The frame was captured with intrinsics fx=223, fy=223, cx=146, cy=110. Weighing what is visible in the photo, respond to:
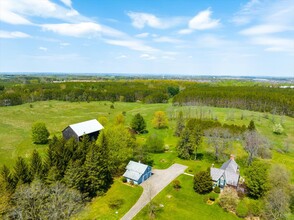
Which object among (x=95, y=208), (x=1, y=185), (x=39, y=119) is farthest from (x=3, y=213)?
(x=39, y=119)

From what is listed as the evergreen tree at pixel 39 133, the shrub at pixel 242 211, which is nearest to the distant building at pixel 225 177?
the shrub at pixel 242 211

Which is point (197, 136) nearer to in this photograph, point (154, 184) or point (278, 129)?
point (154, 184)

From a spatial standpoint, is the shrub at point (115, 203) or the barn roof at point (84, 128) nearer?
the shrub at point (115, 203)

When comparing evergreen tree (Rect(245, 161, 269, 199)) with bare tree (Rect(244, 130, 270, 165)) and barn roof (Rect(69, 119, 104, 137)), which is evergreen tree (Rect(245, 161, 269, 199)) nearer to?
bare tree (Rect(244, 130, 270, 165))

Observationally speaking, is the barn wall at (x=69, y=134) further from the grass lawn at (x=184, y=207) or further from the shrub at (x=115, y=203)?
the grass lawn at (x=184, y=207)

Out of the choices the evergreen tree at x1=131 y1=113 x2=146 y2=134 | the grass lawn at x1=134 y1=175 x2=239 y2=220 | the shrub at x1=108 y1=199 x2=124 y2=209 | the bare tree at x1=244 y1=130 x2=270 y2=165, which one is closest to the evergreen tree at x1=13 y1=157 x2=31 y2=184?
the shrub at x1=108 y1=199 x2=124 y2=209

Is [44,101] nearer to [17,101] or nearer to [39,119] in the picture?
[17,101]
